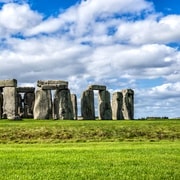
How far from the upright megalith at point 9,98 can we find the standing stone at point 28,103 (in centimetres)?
564

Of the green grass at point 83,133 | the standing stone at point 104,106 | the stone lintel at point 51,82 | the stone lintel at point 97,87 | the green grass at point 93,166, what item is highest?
the stone lintel at point 51,82

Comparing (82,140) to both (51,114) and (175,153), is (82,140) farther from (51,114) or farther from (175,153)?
(51,114)

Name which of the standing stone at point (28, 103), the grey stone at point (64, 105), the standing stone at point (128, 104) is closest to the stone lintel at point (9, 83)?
the grey stone at point (64, 105)

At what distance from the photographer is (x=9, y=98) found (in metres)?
49.4

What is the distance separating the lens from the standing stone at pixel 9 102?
4906cm

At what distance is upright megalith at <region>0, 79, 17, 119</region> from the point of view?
49088mm

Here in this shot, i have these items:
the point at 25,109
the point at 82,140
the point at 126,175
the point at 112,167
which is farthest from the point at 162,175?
the point at 25,109

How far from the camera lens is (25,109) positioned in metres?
55.3

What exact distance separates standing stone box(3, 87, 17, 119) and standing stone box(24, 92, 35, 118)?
5.66 meters

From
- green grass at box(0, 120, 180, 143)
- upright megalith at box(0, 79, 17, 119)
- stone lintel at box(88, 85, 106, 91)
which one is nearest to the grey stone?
stone lintel at box(88, 85, 106, 91)

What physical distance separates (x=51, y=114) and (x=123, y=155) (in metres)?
32.6

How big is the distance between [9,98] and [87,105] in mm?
9110

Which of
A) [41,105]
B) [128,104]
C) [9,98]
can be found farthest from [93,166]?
[128,104]

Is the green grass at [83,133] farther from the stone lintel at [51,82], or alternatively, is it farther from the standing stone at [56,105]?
the standing stone at [56,105]
